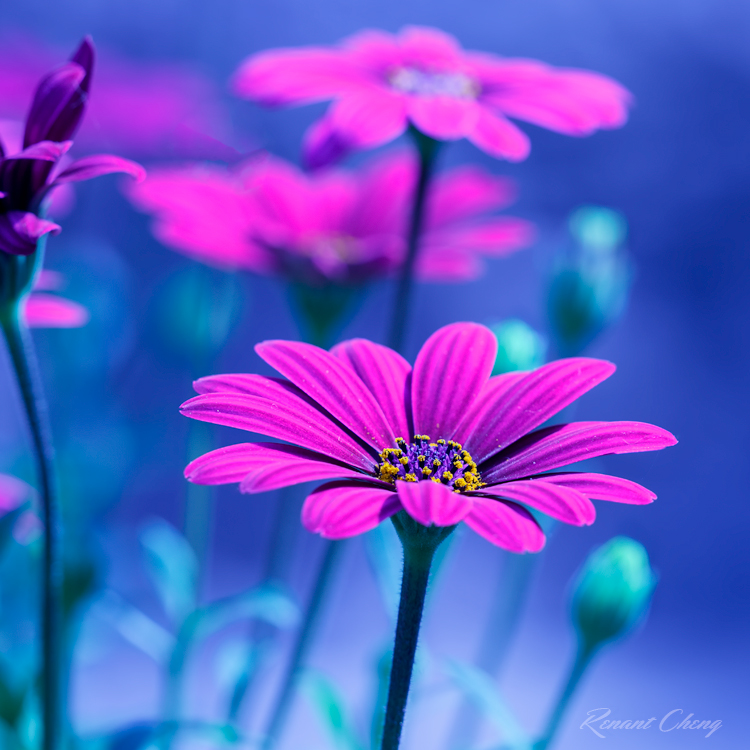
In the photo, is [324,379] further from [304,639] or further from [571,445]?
[304,639]

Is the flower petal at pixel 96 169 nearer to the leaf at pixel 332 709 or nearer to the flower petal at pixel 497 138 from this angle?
the flower petal at pixel 497 138

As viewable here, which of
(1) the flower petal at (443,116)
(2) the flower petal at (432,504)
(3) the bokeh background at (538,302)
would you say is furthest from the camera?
(3) the bokeh background at (538,302)

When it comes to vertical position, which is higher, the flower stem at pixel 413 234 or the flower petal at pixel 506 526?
the flower stem at pixel 413 234

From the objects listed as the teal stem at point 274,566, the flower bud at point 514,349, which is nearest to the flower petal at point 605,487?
the flower bud at point 514,349

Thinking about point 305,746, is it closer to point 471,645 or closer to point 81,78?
point 471,645

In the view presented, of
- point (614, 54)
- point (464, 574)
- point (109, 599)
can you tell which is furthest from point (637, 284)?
point (109, 599)

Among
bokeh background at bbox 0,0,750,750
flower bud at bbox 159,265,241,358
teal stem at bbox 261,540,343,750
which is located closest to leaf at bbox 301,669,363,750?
teal stem at bbox 261,540,343,750

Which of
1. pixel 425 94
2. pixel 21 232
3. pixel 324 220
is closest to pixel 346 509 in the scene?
pixel 21 232
